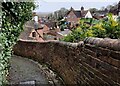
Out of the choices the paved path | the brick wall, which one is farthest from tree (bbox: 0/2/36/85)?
the paved path

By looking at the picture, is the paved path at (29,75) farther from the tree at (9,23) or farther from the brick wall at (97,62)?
the brick wall at (97,62)

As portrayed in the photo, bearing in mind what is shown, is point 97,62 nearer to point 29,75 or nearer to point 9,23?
point 9,23

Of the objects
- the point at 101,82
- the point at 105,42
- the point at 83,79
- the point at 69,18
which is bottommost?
the point at 69,18

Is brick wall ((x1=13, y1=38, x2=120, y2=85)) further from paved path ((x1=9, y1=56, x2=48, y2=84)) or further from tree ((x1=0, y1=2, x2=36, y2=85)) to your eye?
paved path ((x1=9, y1=56, x2=48, y2=84))

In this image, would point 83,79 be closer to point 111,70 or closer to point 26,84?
point 111,70

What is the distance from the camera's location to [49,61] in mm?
13820

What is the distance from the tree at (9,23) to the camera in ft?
24.1

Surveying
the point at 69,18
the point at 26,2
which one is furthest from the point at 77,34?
the point at 69,18

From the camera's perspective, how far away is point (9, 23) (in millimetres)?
7973

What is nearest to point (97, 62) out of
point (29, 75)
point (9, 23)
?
point (9, 23)

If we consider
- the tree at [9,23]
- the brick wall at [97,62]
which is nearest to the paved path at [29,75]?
the tree at [9,23]

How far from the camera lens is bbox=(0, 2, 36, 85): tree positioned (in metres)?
7.35

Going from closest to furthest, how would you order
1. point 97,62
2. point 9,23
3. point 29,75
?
point 97,62, point 9,23, point 29,75

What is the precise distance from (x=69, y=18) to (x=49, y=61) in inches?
1985
